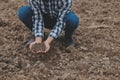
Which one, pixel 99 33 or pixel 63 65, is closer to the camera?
pixel 63 65

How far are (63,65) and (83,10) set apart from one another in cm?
146

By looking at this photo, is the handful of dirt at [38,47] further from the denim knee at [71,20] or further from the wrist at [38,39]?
the denim knee at [71,20]

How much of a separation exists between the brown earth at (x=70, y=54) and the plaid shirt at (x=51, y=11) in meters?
0.25

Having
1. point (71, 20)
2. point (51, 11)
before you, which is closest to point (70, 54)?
point (71, 20)

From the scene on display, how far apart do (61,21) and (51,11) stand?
17cm

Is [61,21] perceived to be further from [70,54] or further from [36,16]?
[70,54]

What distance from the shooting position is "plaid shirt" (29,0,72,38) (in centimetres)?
380

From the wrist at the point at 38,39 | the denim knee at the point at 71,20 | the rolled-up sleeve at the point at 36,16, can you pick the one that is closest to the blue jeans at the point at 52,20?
the denim knee at the point at 71,20

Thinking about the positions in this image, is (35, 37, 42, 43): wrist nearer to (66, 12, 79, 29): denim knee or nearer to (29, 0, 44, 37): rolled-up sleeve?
A: (29, 0, 44, 37): rolled-up sleeve

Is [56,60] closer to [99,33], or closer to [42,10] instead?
[42,10]

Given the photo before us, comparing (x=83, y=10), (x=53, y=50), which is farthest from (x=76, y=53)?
(x=83, y=10)

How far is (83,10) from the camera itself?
16.8 feet

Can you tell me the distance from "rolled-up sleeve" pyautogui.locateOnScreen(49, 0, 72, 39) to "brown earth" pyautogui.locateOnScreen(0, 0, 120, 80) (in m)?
0.24

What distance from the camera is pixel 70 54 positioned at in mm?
3982
